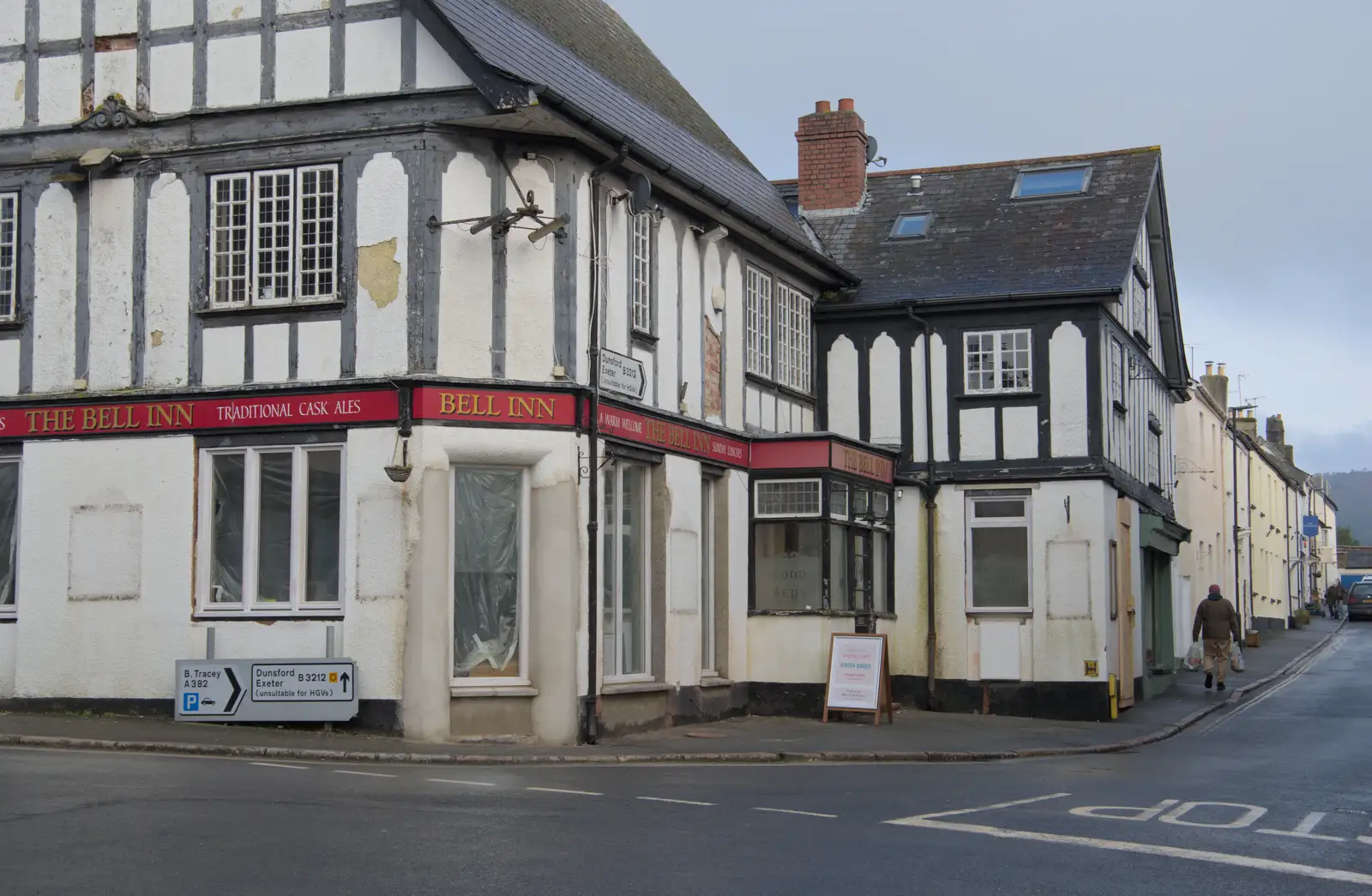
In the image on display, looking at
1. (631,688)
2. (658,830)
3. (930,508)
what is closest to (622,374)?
(631,688)

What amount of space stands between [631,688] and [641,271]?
5.10 m

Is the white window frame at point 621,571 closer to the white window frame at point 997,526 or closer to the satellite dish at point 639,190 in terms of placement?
the satellite dish at point 639,190

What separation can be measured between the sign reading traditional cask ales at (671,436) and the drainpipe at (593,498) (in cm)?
37

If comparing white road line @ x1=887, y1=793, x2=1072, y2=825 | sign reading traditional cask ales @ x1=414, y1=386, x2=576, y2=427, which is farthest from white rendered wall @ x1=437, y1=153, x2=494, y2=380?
white road line @ x1=887, y1=793, x2=1072, y2=825

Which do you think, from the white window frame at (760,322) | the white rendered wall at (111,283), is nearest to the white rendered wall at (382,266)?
the white rendered wall at (111,283)

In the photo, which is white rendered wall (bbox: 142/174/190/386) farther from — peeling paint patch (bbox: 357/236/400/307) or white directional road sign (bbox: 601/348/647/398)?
white directional road sign (bbox: 601/348/647/398)

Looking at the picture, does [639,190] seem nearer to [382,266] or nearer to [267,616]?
[382,266]

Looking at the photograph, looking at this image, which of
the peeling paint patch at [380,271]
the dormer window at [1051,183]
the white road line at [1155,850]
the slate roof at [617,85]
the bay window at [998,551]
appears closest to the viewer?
the white road line at [1155,850]

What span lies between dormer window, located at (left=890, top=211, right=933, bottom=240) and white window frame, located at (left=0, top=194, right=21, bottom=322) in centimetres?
1431

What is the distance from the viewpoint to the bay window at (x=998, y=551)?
2545 centimetres

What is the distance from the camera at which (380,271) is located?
59.0 ft

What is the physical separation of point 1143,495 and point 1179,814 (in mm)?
17352

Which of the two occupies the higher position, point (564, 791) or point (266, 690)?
point (266, 690)

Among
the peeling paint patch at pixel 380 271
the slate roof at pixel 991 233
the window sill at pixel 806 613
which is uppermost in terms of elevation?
the slate roof at pixel 991 233
